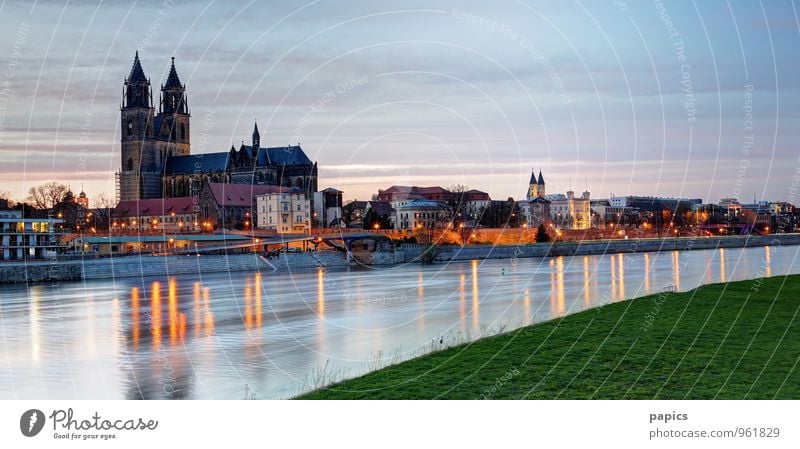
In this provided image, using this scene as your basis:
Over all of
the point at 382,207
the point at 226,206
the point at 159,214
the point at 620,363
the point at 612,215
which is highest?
the point at 226,206

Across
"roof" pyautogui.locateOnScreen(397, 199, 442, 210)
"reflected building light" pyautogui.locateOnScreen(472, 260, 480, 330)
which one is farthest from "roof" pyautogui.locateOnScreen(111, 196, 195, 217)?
"reflected building light" pyautogui.locateOnScreen(472, 260, 480, 330)

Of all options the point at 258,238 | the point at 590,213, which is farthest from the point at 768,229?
the point at 258,238

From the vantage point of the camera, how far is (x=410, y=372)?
13.3 m

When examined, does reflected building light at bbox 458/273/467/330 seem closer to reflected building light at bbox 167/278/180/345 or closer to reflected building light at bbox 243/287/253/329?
reflected building light at bbox 243/287/253/329

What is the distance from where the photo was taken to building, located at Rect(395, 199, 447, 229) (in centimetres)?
11425

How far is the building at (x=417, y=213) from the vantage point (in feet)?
375

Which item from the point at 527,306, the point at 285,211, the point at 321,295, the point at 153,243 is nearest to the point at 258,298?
the point at 321,295

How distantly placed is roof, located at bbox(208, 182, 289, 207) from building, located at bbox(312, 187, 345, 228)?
681cm

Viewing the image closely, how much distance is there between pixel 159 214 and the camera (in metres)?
105

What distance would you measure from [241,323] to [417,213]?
90.0 m

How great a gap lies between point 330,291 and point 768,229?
117814 mm

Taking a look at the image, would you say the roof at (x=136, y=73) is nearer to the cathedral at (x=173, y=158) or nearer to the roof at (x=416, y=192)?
the cathedral at (x=173, y=158)

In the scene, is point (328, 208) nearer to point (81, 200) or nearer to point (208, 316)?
point (81, 200)

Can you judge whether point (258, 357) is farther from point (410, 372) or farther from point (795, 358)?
point (795, 358)
